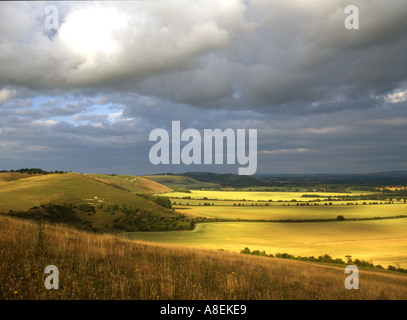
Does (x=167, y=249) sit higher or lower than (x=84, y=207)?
higher

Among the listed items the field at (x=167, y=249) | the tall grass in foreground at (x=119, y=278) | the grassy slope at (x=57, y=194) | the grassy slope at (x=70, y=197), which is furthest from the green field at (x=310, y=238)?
the tall grass in foreground at (x=119, y=278)

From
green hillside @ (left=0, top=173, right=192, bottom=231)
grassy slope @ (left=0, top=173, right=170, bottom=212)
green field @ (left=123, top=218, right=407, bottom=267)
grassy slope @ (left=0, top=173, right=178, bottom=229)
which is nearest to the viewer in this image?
green field @ (left=123, top=218, right=407, bottom=267)

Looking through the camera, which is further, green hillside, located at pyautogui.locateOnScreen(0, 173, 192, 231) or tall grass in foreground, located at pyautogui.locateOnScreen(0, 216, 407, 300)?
green hillside, located at pyautogui.locateOnScreen(0, 173, 192, 231)

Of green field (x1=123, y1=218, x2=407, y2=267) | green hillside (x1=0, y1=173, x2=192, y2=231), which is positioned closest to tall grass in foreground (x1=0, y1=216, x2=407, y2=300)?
green field (x1=123, y1=218, x2=407, y2=267)

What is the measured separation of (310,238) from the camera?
65812 mm

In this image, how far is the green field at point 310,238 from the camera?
48750 mm

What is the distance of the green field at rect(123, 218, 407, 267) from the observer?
4875cm

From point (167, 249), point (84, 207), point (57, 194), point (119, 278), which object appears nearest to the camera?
point (119, 278)

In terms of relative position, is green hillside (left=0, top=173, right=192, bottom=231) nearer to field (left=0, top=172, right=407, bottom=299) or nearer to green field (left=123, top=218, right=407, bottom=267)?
field (left=0, top=172, right=407, bottom=299)

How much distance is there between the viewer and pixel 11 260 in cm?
913

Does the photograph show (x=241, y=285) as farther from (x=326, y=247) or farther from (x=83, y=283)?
(x=326, y=247)

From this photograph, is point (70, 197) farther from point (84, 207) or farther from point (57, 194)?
point (84, 207)

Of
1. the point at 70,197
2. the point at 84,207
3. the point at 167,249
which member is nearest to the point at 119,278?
the point at 167,249
